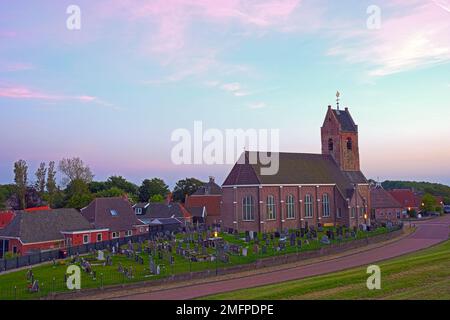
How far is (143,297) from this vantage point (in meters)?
25.4

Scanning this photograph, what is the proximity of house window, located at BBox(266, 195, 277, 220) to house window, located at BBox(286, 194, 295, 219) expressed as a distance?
236 cm

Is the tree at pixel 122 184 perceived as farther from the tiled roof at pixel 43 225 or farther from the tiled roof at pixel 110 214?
the tiled roof at pixel 43 225

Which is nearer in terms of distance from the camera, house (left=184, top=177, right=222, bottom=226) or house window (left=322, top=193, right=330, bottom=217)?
house window (left=322, top=193, right=330, bottom=217)

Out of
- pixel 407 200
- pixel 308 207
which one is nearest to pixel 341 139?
pixel 308 207

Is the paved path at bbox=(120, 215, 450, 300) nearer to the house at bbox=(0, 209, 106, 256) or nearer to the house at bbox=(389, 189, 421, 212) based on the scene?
the house at bbox=(0, 209, 106, 256)

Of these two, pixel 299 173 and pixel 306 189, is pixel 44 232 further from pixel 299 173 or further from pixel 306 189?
pixel 306 189

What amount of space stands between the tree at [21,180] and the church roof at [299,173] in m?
44.3

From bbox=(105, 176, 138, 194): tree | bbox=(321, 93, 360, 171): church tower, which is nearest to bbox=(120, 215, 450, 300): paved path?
bbox=(321, 93, 360, 171): church tower

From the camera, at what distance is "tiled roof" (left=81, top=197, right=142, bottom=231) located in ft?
185

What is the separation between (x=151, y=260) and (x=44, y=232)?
2166 centimetres

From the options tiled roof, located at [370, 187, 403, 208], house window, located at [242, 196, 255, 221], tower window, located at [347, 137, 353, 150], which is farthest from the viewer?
tiled roof, located at [370, 187, 403, 208]

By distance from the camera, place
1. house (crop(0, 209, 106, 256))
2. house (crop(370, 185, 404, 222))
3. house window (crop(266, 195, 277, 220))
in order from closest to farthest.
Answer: house (crop(0, 209, 106, 256)), house window (crop(266, 195, 277, 220)), house (crop(370, 185, 404, 222))

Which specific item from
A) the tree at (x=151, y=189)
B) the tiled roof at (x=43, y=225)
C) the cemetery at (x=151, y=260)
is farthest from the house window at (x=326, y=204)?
the tree at (x=151, y=189)
